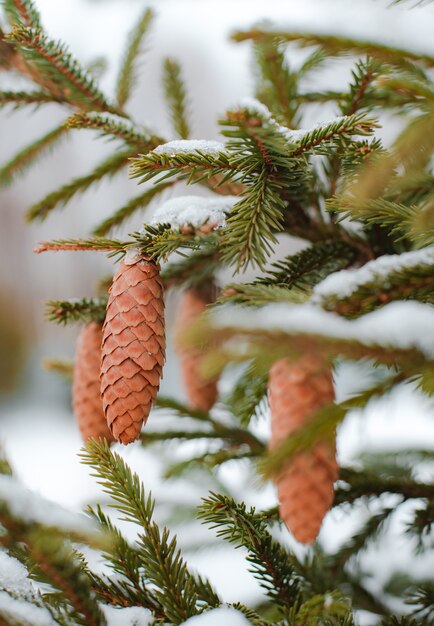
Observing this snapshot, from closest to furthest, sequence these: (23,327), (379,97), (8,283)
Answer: (379,97)
(23,327)
(8,283)

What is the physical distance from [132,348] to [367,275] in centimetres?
20

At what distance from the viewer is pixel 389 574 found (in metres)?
1.07

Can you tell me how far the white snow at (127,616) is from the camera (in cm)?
44

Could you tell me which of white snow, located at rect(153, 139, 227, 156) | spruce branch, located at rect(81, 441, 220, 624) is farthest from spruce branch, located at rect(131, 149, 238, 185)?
spruce branch, located at rect(81, 441, 220, 624)

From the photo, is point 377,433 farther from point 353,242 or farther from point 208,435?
point 353,242

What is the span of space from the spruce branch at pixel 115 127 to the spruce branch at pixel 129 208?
0.07m

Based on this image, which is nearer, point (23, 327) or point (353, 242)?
point (353, 242)

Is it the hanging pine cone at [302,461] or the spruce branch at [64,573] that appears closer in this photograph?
the spruce branch at [64,573]

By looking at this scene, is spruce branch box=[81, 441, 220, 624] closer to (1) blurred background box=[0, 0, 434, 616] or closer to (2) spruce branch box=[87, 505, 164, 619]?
(2) spruce branch box=[87, 505, 164, 619]

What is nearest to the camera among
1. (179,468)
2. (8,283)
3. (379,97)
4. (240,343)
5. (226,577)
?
(240,343)

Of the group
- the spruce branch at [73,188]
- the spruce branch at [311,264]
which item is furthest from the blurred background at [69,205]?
the spruce branch at [311,264]

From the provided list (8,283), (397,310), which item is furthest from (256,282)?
(8,283)

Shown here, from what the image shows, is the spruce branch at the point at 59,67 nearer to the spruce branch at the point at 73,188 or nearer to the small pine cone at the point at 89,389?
the spruce branch at the point at 73,188

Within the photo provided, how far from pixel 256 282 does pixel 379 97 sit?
262 millimetres
